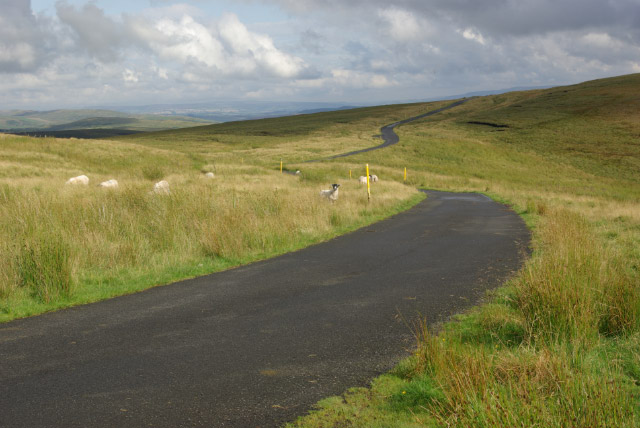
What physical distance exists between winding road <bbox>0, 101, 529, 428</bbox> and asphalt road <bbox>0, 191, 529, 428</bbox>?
0.02m

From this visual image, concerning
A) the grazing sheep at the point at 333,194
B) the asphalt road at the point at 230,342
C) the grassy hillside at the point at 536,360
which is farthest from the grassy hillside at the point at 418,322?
the grazing sheep at the point at 333,194

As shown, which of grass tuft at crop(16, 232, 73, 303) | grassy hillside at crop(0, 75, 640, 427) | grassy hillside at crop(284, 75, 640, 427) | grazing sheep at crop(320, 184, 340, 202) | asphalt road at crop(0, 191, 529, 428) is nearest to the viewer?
grassy hillside at crop(284, 75, 640, 427)

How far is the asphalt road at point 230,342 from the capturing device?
4633mm

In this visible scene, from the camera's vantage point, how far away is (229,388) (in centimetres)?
498

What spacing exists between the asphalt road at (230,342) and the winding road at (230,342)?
0.02m

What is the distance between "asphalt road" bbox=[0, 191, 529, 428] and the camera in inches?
182

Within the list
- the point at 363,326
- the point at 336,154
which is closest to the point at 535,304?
the point at 363,326

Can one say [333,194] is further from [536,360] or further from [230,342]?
[536,360]

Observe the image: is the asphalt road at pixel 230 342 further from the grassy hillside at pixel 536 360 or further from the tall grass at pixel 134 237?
the tall grass at pixel 134 237

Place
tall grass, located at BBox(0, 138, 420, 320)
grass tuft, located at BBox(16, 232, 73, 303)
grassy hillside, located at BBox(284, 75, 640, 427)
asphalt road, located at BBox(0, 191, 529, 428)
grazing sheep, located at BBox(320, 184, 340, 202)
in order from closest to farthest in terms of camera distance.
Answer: grassy hillside, located at BBox(284, 75, 640, 427), asphalt road, located at BBox(0, 191, 529, 428), grass tuft, located at BBox(16, 232, 73, 303), tall grass, located at BBox(0, 138, 420, 320), grazing sheep, located at BBox(320, 184, 340, 202)

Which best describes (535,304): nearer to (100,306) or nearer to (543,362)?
(543,362)

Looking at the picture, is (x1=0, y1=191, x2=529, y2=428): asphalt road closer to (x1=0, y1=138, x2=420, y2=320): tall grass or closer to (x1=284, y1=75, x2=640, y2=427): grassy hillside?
(x1=284, y1=75, x2=640, y2=427): grassy hillside

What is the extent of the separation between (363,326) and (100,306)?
4175 mm

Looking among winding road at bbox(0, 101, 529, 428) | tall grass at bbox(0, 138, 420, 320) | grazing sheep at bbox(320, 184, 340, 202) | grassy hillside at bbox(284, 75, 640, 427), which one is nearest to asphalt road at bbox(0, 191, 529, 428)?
winding road at bbox(0, 101, 529, 428)
